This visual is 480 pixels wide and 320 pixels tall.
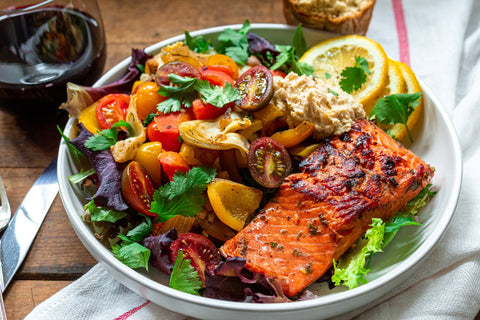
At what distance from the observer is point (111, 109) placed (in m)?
3.53

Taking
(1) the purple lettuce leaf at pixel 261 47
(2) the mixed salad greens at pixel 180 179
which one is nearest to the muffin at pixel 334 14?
(1) the purple lettuce leaf at pixel 261 47

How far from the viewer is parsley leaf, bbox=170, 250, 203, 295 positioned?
2.70 meters

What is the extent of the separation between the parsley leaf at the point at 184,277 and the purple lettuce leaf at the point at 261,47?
1973mm

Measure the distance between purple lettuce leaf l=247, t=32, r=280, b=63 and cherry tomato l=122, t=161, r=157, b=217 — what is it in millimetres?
1537

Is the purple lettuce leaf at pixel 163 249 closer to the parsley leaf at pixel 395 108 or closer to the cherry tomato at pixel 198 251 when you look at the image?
the cherry tomato at pixel 198 251

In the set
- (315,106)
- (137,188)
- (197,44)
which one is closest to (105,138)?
(137,188)

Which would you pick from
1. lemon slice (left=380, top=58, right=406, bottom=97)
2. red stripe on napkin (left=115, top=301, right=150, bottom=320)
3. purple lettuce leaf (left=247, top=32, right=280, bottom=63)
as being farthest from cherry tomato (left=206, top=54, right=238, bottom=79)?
red stripe on napkin (left=115, top=301, right=150, bottom=320)

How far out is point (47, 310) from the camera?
2971 millimetres

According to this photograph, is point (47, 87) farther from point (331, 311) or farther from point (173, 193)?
point (331, 311)

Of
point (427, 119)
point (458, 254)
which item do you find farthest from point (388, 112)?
point (458, 254)

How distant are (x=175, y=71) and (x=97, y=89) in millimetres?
689

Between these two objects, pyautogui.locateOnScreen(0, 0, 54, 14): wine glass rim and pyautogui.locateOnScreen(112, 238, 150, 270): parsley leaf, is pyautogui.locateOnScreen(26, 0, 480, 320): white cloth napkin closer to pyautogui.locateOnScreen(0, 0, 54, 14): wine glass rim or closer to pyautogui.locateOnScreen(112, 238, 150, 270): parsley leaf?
pyautogui.locateOnScreen(112, 238, 150, 270): parsley leaf

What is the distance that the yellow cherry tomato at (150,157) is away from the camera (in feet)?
10.1

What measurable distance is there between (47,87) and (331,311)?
2.72 meters
